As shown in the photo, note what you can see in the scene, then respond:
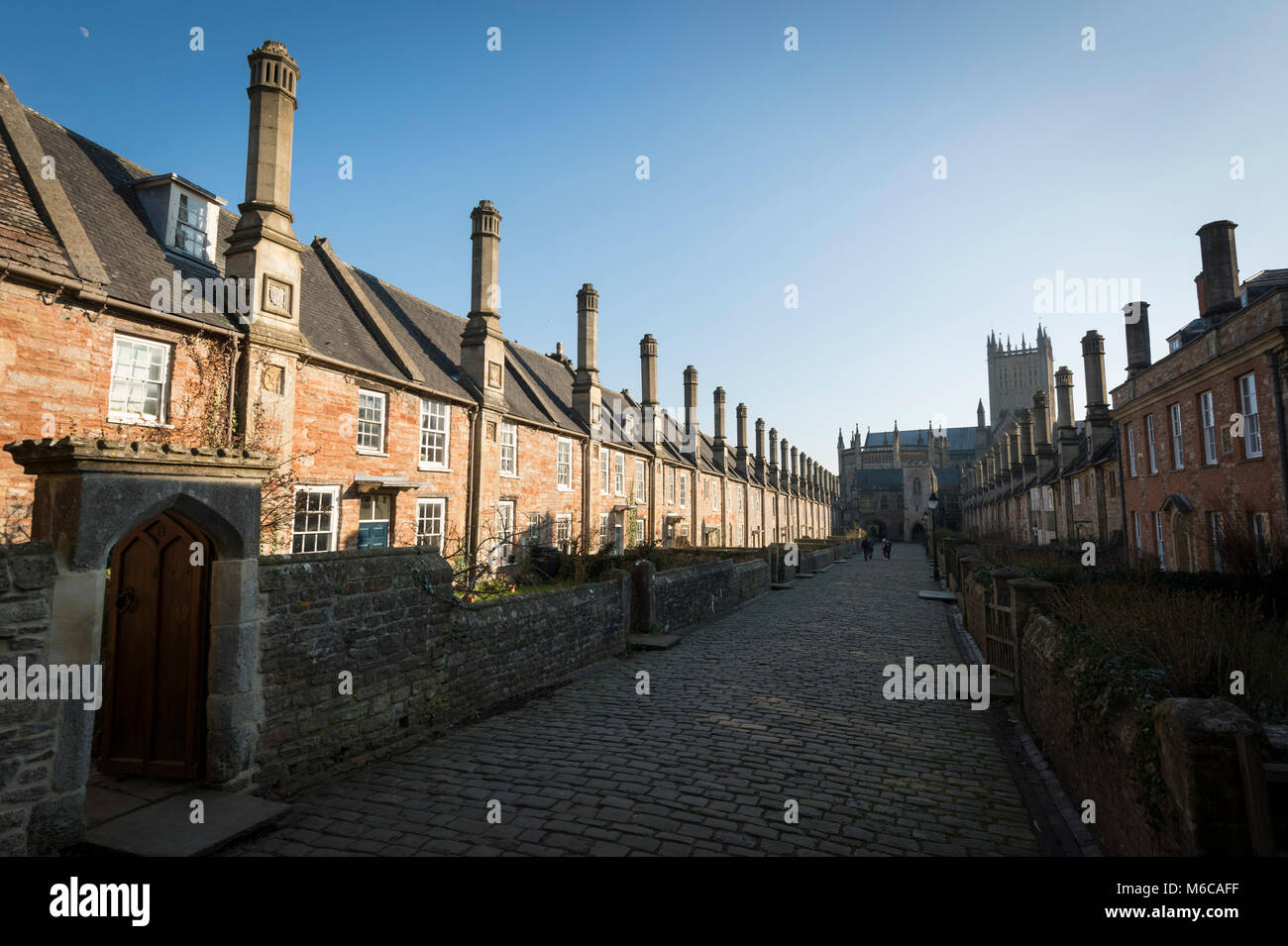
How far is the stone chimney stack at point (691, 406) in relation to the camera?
39.1m

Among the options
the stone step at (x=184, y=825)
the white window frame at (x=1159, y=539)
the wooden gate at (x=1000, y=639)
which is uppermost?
the white window frame at (x=1159, y=539)

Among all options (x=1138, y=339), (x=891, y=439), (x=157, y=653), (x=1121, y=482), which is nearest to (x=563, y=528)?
(x=157, y=653)

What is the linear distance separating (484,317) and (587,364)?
7755mm

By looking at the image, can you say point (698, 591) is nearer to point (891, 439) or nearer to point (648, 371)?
point (648, 371)

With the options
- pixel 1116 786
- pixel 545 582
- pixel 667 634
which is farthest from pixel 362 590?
pixel 545 582

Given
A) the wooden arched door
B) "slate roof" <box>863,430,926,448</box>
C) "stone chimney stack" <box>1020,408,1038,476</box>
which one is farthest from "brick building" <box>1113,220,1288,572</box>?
"slate roof" <box>863,430,926,448</box>

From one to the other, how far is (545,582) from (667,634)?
7206mm

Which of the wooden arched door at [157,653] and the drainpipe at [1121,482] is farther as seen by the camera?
the drainpipe at [1121,482]

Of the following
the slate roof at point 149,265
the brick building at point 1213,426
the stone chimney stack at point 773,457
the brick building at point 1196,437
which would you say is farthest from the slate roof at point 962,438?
the slate roof at point 149,265

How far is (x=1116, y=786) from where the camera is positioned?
4164mm

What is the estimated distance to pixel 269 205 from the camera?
527 inches

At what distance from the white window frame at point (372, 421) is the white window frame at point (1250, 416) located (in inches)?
847
